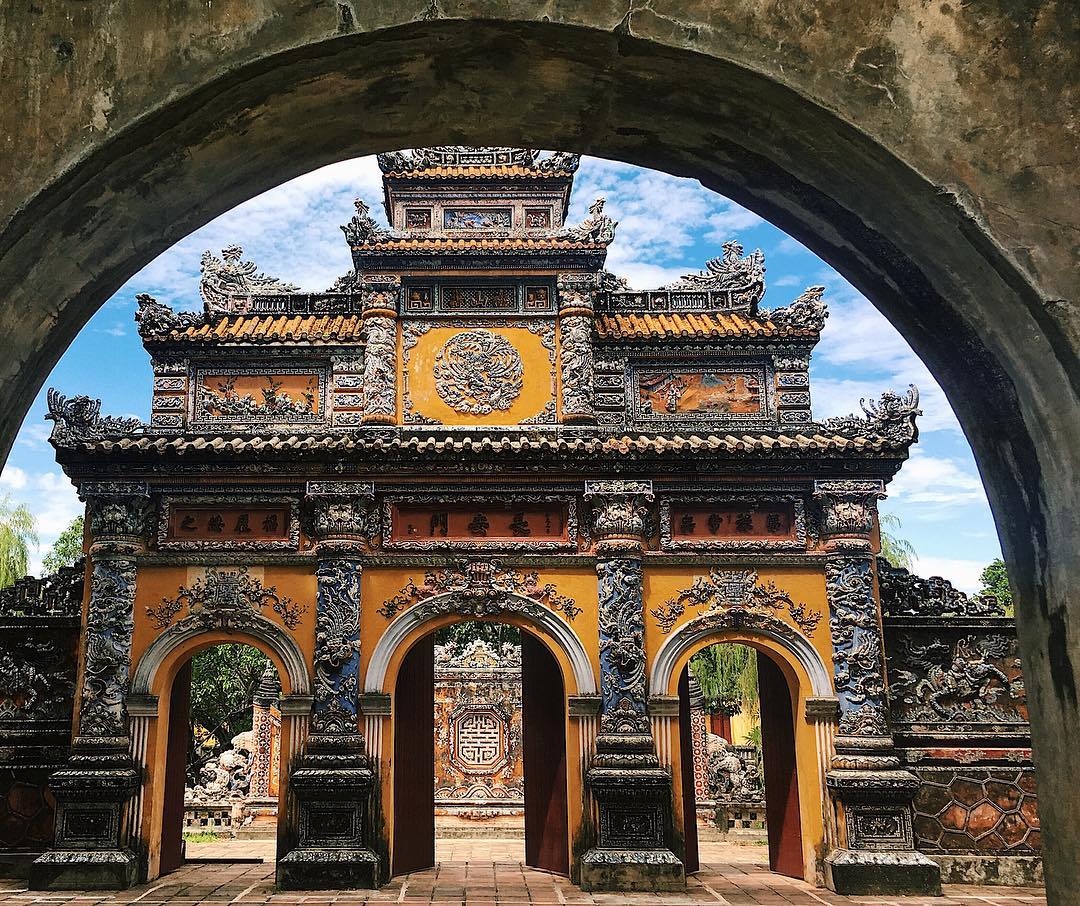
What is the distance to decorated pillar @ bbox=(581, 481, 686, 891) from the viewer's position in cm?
1171

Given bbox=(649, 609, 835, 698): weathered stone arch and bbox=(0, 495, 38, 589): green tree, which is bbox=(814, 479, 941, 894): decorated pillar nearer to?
bbox=(649, 609, 835, 698): weathered stone arch

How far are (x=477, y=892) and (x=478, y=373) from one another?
6.94 meters

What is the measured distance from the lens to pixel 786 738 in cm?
1320

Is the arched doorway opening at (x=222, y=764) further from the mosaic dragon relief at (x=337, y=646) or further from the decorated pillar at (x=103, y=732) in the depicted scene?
the mosaic dragon relief at (x=337, y=646)

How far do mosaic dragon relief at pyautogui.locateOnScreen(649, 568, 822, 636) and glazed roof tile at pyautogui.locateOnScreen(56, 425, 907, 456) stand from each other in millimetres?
1723

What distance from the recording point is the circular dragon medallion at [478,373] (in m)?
14.1

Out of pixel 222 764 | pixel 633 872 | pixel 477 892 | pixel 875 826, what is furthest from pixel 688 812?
pixel 222 764

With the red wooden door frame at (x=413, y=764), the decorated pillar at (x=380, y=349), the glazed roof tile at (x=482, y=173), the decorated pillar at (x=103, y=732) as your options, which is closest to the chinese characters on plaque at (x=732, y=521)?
the red wooden door frame at (x=413, y=764)

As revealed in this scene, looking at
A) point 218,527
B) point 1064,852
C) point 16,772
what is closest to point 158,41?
point 1064,852

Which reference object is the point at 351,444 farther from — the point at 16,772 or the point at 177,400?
the point at 16,772

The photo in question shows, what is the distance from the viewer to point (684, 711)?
1400 cm

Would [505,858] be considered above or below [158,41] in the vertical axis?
below

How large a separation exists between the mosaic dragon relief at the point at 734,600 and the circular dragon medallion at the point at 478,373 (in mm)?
3749

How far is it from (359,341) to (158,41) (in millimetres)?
11621
